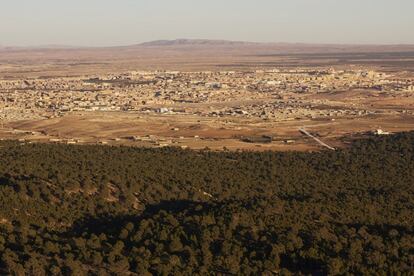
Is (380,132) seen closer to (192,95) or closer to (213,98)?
(213,98)

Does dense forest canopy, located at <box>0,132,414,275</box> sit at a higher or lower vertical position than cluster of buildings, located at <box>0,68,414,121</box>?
higher

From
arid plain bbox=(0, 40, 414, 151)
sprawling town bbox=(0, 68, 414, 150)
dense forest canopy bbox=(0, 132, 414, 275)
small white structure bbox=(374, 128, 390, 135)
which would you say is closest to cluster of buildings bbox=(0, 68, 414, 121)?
sprawling town bbox=(0, 68, 414, 150)

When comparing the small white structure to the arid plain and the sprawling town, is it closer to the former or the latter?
the arid plain

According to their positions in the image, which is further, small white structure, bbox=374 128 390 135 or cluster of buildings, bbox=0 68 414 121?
cluster of buildings, bbox=0 68 414 121

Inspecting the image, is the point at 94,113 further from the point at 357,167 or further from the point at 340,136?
the point at 357,167

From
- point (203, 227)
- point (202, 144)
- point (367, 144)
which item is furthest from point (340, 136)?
point (203, 227)

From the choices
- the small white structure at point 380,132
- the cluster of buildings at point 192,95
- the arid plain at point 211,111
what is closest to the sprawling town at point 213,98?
the cluster of buildings at point 192,95

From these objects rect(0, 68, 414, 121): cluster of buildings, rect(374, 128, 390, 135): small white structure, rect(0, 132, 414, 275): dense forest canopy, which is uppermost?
rect(0, 132, 414, 275): dense forest canopy

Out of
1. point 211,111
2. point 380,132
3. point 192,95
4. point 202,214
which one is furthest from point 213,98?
point 202,214
